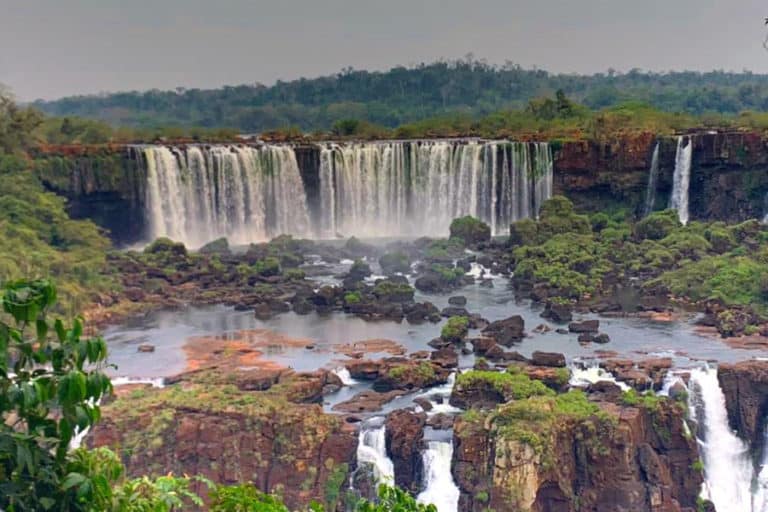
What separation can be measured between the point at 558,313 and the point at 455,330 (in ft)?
11.1

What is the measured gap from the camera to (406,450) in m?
18.2

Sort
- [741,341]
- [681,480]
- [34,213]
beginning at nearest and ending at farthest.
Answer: [681,480], [741,341], [34,213]

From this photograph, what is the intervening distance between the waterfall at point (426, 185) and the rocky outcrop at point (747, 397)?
20189 millimetres

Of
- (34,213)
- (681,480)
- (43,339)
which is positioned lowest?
(681,480)

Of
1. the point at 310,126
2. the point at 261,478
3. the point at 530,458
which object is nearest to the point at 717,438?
the point at 530,458

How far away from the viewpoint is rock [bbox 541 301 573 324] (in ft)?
87.9

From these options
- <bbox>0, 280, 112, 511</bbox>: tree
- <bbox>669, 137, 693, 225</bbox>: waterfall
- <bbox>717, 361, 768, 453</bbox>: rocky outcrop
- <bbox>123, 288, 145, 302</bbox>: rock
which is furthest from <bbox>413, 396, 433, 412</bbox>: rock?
<bbox>669, 137, 693, 225</bbox>: waterfall

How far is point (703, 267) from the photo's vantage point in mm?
29750

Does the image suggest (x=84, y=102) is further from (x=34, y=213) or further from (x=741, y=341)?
(x=741, y=341)

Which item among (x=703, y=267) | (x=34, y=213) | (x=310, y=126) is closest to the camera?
(x=703, y=267)

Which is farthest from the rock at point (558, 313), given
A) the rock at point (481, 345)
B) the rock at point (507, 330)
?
the rock at point (481, 345)

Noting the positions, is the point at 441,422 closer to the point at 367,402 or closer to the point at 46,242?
the point at 367,402

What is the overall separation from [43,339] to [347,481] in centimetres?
1296

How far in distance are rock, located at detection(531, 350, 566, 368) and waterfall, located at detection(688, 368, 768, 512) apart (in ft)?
7.77
